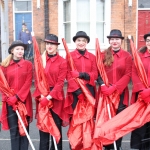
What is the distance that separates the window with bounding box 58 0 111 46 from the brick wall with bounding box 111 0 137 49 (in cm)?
27

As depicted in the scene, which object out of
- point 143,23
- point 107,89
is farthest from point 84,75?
point 143,23

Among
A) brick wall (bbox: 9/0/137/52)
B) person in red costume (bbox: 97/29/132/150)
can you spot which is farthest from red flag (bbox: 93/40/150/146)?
brick wall (bbox: 9/0/137/52)

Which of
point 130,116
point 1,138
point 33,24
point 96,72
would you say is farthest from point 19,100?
point 33,24

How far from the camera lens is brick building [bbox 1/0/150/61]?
1528 centimetres

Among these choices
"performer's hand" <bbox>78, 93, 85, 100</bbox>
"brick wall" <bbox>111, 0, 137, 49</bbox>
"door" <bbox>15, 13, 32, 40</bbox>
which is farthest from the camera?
"door" <bbox>15, 13, 32, 40</bbox>

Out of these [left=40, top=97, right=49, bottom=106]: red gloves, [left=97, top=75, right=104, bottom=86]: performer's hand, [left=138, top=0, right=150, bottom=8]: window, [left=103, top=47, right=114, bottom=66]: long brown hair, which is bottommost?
[left=40, top=97, right=49, bottom=106]: red gloves

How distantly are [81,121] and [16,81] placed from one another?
4.11 ft

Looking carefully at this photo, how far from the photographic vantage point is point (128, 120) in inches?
210

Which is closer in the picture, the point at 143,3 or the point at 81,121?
the point at 81,121

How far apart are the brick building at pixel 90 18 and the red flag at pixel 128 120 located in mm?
9744

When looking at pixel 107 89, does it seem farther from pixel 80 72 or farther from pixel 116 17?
pixel 116 17

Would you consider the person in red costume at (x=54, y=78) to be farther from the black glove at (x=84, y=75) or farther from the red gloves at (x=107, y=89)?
the red gloves at (x=107, y=89)

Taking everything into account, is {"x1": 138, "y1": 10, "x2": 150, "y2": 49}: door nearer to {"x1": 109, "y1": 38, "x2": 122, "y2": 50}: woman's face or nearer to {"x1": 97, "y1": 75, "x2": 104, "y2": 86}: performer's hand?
{"x1": 109, "y1": 38, "x2": 122, "y2": 50}: woman's face

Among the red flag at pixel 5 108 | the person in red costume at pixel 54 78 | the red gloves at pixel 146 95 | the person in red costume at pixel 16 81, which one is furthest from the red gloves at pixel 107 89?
the red flag at pixel 5 108
